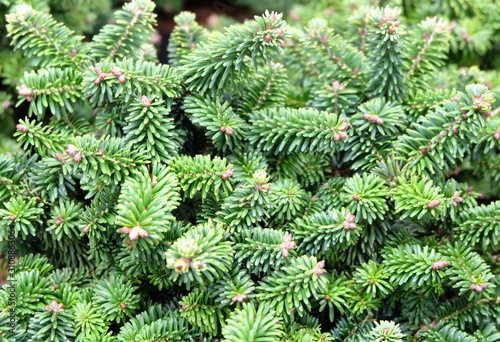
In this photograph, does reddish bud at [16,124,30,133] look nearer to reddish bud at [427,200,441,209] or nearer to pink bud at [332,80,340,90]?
pink bud at [332,80,340,90]

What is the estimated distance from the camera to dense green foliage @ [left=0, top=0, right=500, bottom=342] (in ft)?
3.74

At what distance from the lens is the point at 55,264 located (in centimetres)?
140

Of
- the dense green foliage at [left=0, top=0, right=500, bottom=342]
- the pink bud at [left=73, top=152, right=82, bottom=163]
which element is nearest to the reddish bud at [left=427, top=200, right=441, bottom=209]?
the dense green foliage at [left=0, top=0, right=500, bottom=342]

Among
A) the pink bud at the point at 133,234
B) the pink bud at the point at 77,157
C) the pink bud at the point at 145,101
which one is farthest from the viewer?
the pink bud at the point at 145,101

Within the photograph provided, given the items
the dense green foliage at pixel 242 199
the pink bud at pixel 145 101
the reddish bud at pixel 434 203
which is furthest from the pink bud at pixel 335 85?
the pink bud at pixel 145 101

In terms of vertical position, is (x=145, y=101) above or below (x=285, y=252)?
above

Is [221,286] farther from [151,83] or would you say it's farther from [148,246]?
[151,83]

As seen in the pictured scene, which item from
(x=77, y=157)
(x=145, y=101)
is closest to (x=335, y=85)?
(x=145, y=101)

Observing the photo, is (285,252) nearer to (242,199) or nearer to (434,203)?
(242,199)

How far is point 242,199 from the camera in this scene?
120 centimetres

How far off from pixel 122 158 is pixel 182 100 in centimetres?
33

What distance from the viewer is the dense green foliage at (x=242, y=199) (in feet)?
3.74

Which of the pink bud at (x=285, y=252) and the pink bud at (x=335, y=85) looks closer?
the pink bud at (x=285, y=252)

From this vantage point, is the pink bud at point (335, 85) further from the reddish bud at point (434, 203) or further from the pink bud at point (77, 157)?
the pink bud at point (77, 157)
